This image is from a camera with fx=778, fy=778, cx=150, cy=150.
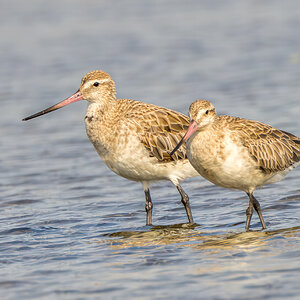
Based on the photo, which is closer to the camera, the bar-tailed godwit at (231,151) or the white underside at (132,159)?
the bar-tailed godwit at (231,151)

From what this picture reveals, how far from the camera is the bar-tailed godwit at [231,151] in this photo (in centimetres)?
953

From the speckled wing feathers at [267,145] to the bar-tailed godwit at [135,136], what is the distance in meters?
1.10

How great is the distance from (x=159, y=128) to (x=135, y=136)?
520 mm

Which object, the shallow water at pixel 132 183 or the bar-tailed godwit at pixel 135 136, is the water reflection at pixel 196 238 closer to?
the shallow water at pixel 132 183

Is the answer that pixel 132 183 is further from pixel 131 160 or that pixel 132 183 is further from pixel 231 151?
pixel 231 151

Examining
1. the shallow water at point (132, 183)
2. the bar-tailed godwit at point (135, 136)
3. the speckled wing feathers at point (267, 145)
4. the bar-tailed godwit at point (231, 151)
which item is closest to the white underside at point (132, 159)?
the bar-tailed godwit at point (135, 136)

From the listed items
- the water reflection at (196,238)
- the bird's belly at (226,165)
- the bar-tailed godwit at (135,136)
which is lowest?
the water reflection at (196,238)

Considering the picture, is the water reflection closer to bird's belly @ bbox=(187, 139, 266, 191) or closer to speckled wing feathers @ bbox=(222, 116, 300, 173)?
bird's belly @ bbox=(187, 139, 266, 191)

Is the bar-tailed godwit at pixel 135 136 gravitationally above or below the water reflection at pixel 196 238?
above

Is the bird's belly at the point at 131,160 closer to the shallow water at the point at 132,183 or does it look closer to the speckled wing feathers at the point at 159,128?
the speckled wing feathers at the point at 159,128

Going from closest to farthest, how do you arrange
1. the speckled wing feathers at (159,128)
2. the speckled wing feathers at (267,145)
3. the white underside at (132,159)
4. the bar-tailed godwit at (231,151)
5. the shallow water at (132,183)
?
the shallow water at (132,183)
the bar-tailed godwit at (231,151)
the speckled wing feathers at (267,145)
the white underside at (132,159)
the speckled wing feathers at (159,128)

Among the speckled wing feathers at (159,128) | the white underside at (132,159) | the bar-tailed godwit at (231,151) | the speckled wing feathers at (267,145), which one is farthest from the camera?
the speckled wing feathers at (159,128)

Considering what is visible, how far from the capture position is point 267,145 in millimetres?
10172

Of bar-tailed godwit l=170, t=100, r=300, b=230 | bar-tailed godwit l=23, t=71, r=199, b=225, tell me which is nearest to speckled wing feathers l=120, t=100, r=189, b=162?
bar-tailed godwit l=23, t=71, r=199, b=225
